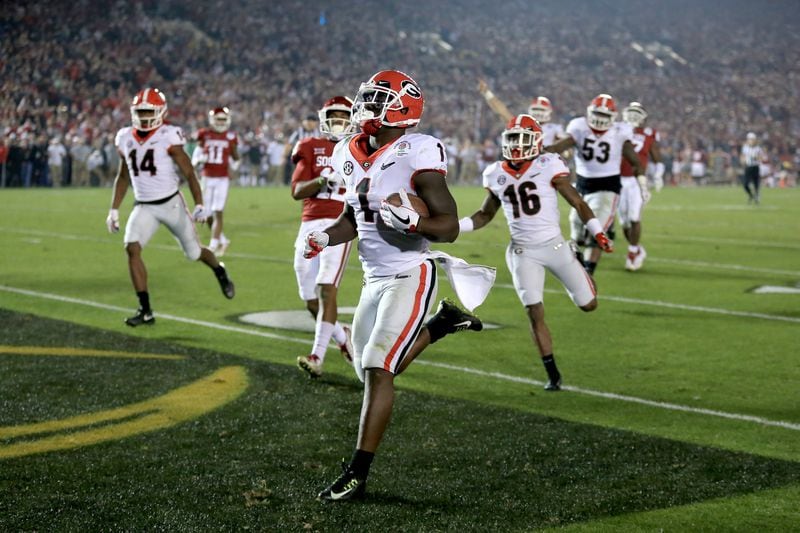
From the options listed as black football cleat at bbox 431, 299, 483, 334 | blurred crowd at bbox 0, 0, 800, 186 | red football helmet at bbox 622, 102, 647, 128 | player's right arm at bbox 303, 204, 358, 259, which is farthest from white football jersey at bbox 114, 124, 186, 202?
blurred crowd at bbox 0, 0, 800, 186

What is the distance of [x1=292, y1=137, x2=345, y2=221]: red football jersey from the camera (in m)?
8.05

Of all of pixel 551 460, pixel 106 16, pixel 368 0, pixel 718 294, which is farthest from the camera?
pixel 368 0

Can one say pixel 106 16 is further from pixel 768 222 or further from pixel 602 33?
pixel 602 33

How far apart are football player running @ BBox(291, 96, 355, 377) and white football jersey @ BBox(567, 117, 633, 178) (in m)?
5.26

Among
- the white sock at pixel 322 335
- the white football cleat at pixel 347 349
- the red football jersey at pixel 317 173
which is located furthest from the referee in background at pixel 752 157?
the white sock at pixel 322 335

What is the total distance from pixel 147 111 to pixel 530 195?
11.6 feet

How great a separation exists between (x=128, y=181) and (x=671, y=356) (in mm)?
4800

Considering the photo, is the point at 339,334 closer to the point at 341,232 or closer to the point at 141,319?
the point at 141,319

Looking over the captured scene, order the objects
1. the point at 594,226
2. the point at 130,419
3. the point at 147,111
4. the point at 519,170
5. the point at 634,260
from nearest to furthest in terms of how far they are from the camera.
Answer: the point at 130,419 < the point at 594,226 < the point at 519,170 < the point at 147,111 < the point at 634,260

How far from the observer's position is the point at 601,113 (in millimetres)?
12430

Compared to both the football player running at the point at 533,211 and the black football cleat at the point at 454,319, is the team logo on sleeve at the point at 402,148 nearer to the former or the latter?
the black football cleat at the point at 454,319

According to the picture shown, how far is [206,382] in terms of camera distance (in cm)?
715

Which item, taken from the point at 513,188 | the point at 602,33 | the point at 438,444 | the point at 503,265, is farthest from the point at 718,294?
the point at 602,33

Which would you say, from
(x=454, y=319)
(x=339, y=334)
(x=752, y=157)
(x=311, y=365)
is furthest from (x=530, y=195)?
(x=752, y=157)
